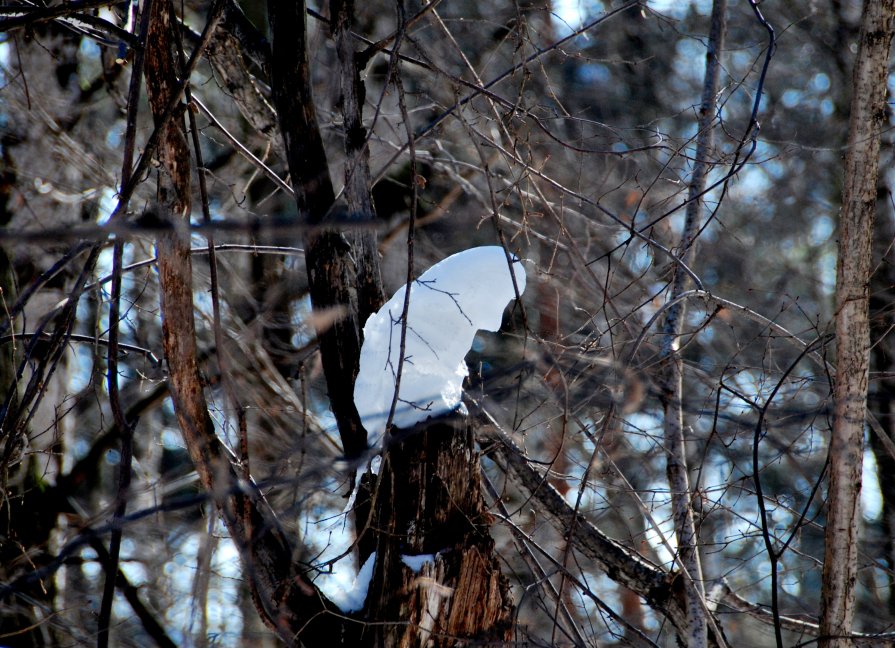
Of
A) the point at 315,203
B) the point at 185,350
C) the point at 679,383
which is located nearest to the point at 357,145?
the point at 315,203

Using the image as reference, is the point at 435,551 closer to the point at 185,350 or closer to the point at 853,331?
the point at 185,350

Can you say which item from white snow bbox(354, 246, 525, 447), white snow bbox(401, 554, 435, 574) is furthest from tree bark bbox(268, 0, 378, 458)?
white snow bbox(401, 554, 435, 574)

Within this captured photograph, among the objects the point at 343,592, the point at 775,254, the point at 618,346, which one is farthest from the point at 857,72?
the point at 775,254

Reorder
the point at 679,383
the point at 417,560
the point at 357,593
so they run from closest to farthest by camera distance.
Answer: the point at 417,560 → the point at 357,593 → the point at 679,383

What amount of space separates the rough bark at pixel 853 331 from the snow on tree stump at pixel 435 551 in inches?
37.0

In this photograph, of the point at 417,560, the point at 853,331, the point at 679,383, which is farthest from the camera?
the point at 679,383

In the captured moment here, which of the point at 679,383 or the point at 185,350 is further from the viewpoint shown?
the point at 679,383

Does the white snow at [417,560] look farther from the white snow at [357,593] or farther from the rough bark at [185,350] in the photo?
the rough bark at [185,350]

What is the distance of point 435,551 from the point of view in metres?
1.96

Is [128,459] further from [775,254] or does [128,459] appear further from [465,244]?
[775,254]

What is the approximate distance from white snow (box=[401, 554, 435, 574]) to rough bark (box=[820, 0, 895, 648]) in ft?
3.72

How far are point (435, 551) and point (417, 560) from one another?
50mm

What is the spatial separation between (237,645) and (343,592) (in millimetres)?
3419

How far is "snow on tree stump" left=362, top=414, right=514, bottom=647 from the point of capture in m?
1.93
